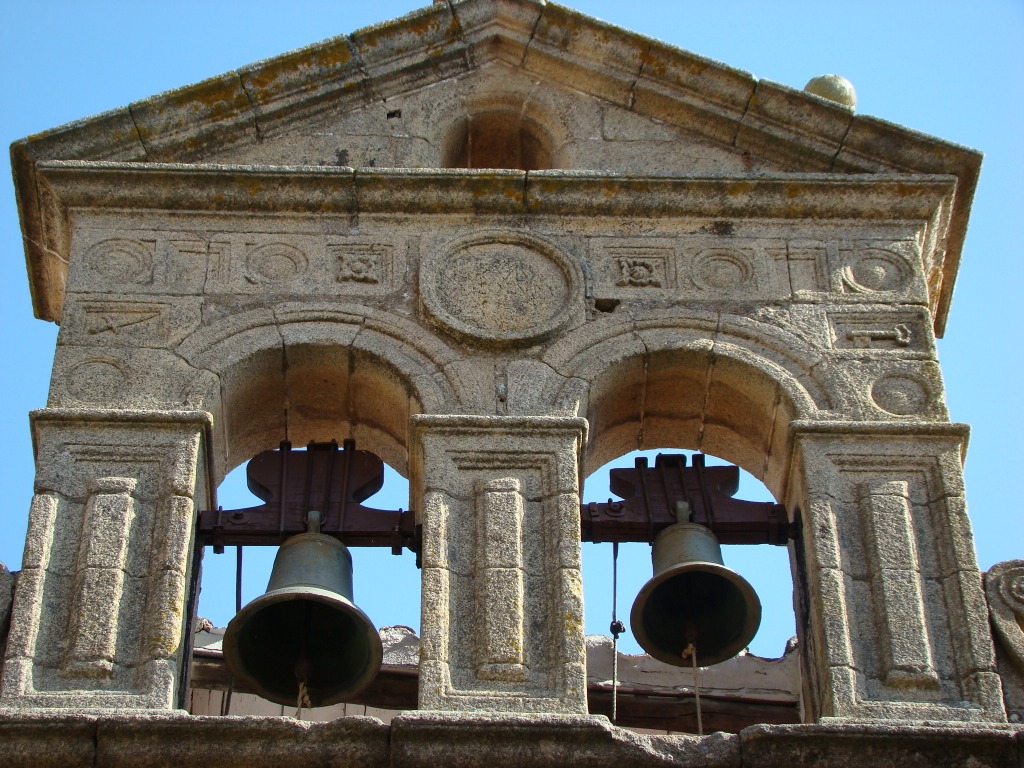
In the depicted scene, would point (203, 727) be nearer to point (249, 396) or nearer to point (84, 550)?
point (84, 550)

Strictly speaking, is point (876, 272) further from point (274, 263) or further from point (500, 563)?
point (274, 263)

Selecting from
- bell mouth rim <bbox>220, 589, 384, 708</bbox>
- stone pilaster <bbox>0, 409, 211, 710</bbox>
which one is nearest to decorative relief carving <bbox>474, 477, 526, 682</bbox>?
bell mouth rim <bbox>220, 589, 384, 708</bbox>

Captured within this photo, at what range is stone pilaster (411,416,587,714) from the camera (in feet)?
30.8

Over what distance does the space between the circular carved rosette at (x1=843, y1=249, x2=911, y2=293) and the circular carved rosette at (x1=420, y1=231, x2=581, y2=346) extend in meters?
1.41

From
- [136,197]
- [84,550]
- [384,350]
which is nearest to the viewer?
[84,550]

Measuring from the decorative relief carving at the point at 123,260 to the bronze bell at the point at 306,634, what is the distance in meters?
1.76

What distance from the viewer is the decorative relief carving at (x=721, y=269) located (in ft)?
37.0

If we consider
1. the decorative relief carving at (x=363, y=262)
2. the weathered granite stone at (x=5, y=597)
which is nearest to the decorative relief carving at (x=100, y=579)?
the weathered granite stone at (x=5, y=597)

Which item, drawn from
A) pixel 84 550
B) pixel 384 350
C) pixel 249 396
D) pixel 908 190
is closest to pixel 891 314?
pixel 908 190

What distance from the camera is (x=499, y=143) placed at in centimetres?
1260

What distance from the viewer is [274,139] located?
12055 mm

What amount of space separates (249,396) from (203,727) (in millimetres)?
2646

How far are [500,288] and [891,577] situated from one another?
256 centimetres

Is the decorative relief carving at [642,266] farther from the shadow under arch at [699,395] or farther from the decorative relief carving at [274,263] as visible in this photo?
the decorative relief carving at [274,263]
